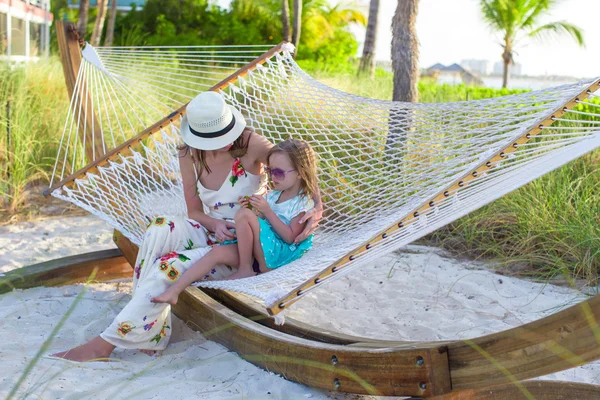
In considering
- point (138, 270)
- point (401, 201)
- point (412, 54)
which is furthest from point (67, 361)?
point (412, 54)

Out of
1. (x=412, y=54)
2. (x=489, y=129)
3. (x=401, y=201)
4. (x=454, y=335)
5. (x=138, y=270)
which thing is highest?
(x=412, y=54)

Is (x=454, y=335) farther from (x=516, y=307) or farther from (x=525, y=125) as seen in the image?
(x=525, y=125)

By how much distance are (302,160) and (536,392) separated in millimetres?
1026

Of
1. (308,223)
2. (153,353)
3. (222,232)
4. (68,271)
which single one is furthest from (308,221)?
(68,271)

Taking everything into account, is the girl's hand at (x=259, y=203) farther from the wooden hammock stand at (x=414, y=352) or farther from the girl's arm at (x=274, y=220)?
the wooden hammock stand at (x=414, y=352)

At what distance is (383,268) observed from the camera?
10.3 ft

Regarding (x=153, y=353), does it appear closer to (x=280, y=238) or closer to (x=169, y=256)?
(x=169, y=256)

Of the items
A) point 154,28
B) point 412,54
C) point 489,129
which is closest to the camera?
point 489,129

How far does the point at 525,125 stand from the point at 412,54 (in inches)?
101

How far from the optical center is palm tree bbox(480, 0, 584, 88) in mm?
19547

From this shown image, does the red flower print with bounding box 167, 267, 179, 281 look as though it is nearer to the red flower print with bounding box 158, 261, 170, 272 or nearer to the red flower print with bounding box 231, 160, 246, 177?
the red flower print with bounding box 158, 261, 170, 272

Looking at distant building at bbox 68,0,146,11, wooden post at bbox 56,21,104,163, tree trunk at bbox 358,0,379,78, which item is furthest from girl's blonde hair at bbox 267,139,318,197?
distant building at bbox 68,0,146,11

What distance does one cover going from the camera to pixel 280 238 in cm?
227

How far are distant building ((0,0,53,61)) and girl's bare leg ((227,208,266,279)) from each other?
8229 millimetres
